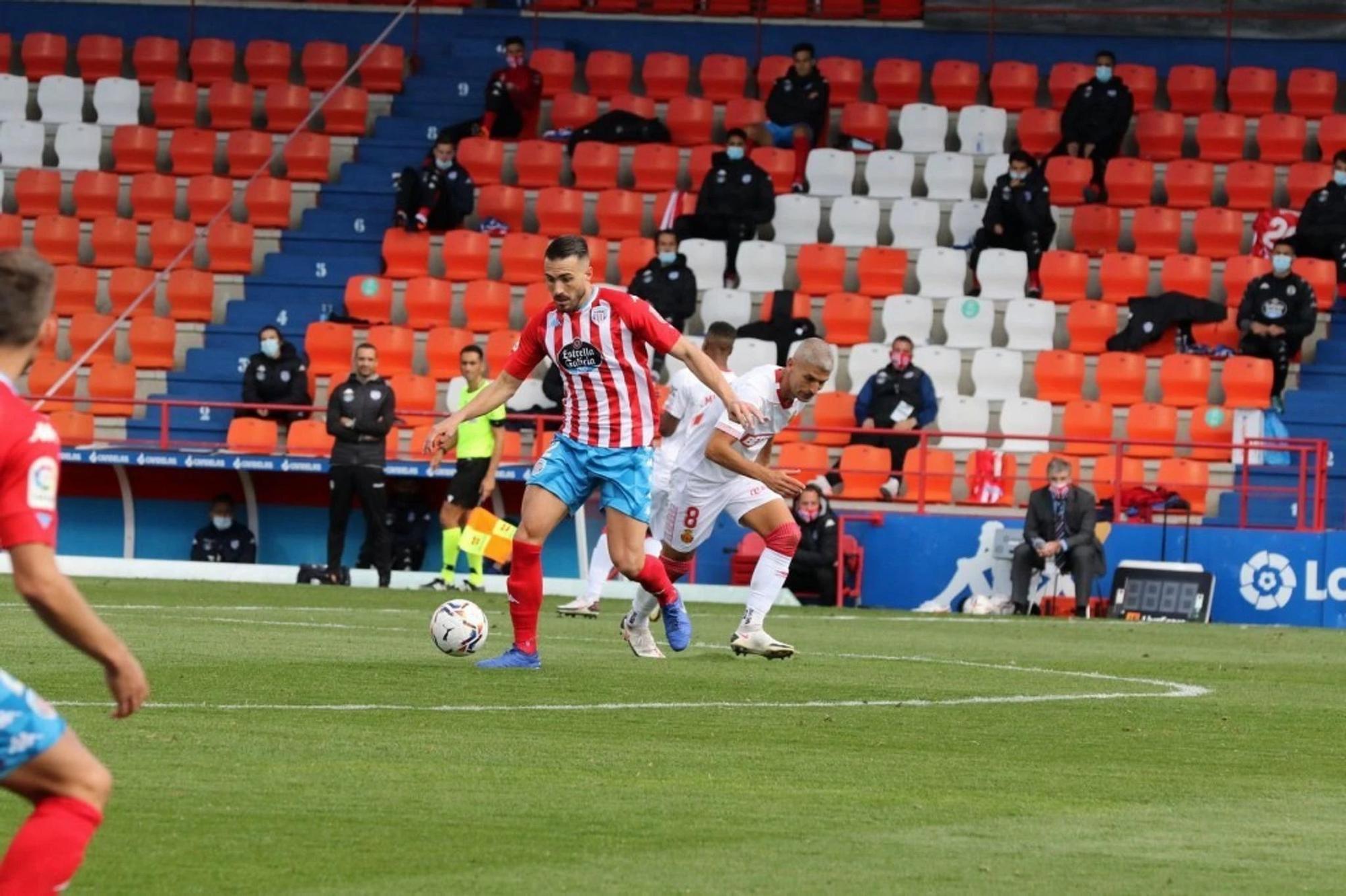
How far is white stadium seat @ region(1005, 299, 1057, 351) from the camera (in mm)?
25844

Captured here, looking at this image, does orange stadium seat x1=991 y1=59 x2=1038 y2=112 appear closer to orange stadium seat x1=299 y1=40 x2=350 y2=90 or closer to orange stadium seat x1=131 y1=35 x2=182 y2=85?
orange stadium seat x1=299 y1=40 x2=350 y2=90

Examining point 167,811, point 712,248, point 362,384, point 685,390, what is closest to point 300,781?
point 167,811

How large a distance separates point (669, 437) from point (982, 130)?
13719mm

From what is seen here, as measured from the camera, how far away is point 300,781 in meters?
7.47

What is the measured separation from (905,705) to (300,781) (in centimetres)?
407

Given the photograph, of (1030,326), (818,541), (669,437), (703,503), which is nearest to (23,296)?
(703,503)

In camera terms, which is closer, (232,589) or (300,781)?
(300,781)

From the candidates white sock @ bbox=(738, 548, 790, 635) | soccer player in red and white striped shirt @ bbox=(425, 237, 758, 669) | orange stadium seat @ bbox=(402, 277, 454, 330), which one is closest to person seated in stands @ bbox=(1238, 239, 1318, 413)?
orange stadium seat @ bbox=(402, 277, 454, 330)

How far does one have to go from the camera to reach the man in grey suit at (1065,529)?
21.9 metres

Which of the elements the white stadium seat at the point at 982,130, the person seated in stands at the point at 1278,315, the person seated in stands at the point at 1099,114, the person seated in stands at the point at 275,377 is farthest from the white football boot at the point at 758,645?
the white stadium seat at the point at 982,130

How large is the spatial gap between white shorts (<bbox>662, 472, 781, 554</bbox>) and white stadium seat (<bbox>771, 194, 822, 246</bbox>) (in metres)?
14.2

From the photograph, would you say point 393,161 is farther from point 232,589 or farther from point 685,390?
point 685,390

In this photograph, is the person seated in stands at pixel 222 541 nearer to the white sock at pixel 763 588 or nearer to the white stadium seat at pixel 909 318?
the white stadium seat at pixel 909 318

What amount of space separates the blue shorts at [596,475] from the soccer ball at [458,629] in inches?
31.8
